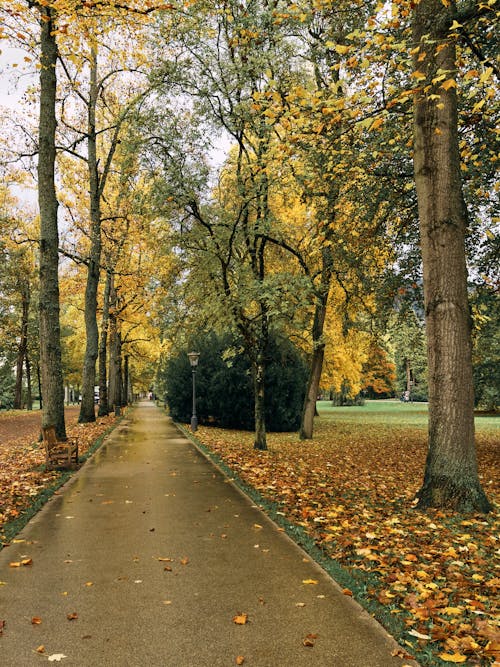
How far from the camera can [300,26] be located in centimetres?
1548

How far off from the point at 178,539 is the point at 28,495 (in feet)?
11.5

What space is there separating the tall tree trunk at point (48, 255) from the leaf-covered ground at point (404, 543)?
4248 mm

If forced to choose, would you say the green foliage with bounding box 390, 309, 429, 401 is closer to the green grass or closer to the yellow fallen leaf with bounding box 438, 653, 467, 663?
the green grass

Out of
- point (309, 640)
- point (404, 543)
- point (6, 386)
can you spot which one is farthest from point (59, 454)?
point (6, 386)

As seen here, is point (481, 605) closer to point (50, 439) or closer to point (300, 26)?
point (50, 439)

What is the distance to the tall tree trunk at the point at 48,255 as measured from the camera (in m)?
11.7

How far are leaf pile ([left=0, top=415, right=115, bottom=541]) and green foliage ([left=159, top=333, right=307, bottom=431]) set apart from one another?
802 cm

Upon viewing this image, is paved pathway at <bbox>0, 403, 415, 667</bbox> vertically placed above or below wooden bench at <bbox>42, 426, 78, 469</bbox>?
below

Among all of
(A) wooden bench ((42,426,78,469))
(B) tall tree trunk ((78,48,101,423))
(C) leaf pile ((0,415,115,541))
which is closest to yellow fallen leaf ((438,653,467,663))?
(C) leaf pile ((0,415,115,541))

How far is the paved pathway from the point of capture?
3453 mm

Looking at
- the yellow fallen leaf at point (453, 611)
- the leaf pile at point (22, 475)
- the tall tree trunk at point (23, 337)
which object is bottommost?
the yellow fallen leaf at point (453, 611)

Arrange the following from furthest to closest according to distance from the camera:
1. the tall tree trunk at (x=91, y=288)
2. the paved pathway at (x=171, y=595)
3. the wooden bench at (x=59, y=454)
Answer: the tall tree trunk at (x=91, y=288), the wooden bench at (x=59, y=454), the paved pathway at (x=171, y=595)

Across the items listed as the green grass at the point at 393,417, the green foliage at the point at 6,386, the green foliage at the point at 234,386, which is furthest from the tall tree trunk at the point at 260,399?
the green foliage at the point at 6,386

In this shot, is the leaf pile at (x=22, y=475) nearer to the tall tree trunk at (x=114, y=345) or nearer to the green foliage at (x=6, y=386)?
the tall tree trunk at (x=114, y=345)
